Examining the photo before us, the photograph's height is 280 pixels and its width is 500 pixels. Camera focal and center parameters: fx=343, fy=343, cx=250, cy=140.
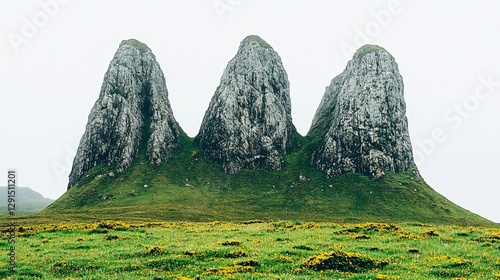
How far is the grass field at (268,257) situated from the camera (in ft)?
61.6

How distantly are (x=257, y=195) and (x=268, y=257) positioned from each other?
105m

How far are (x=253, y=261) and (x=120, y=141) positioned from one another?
139128 millimetres

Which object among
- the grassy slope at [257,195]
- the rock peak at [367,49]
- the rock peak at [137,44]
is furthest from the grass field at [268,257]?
the rock peak at [137,44]

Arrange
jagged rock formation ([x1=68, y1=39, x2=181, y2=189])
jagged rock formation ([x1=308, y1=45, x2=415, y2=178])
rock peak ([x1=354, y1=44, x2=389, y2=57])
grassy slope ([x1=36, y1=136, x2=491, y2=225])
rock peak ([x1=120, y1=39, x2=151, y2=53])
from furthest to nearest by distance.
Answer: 1. rock peak ([x1=120, y1=39, x2=151, y2=53])
2. rock peak ([x1=354, y1=44, x2=389, y2=57])
3. jagged rock formation ([x1=68, y1=39, x2=181, y2=189])
4. jagged rock formation ([x1=308, y1=45, x2=415, y2=178])
5. grassy slope ([x1=36, y1=136, x2=491, y2=225])

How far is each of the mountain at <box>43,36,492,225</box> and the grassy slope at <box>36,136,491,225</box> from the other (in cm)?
41

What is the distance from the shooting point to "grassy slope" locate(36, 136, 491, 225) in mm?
107188

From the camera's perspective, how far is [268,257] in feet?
73.1

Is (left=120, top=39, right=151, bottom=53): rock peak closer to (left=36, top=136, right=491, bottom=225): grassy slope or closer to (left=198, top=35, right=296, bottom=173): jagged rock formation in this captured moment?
(left=198, top=35, right=296, bottom=173): jagged rock formation

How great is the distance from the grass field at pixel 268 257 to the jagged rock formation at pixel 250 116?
4542 inches

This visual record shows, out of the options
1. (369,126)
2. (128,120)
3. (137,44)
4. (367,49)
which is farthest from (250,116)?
(137,44)

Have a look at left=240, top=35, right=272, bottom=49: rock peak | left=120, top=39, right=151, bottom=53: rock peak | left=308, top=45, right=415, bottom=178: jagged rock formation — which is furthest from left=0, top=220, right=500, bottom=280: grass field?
left=120, top=39, right=151, bottom=53: rock peak

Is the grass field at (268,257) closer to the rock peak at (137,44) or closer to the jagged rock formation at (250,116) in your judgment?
the jagged rock formation at (250,116)

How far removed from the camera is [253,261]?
2069cm

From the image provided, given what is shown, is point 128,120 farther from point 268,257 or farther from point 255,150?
point 268,257
